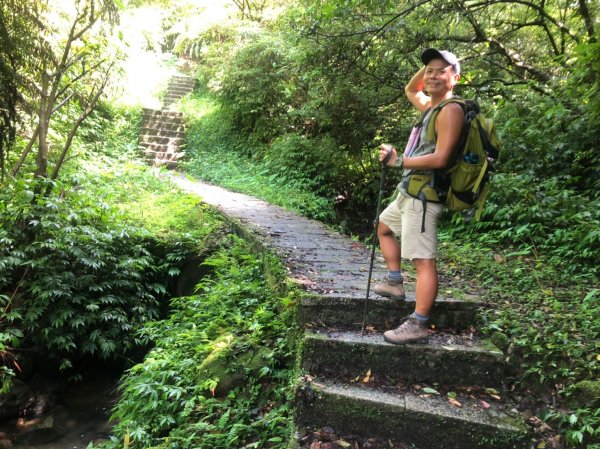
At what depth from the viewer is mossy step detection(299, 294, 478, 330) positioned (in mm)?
3020

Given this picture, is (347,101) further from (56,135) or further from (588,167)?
(56,135)

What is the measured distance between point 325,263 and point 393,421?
1919 mm

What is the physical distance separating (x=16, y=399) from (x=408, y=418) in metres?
4.47

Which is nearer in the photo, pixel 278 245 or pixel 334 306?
pixel 334 306

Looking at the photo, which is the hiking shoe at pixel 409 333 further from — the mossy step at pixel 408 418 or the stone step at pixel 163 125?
the stone step at pixel 163 125

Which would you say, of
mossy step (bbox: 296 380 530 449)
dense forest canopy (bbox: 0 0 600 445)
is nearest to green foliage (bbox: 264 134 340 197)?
dense forest canopy (bbox: 0 0 600 445)

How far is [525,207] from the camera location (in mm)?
5316

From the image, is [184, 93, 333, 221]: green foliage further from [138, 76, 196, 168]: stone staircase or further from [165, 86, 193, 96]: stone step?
[165, 86, 193, 96]: stone step

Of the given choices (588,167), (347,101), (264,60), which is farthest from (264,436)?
(264,60)

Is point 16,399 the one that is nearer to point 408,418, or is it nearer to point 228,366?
point 228,366

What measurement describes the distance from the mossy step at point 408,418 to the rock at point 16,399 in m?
3.86

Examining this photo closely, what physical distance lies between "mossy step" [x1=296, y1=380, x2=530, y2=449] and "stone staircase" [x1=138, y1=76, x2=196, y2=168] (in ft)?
37.4

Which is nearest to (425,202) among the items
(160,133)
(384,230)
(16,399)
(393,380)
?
(384,230)

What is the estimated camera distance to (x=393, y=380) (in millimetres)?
2672
